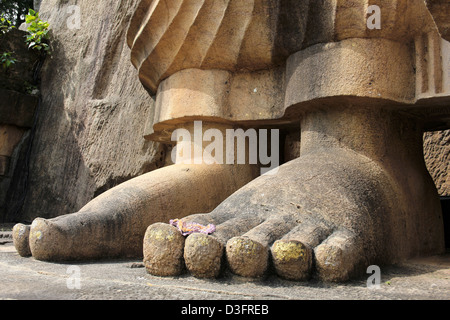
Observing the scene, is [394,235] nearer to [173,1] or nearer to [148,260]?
[148,260]

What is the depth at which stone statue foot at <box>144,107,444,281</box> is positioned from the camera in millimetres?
1073

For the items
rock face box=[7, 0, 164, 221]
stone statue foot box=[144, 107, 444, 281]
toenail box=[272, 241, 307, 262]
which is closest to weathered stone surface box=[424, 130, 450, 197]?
stone statue foot box=[144, 107, 444, 281]

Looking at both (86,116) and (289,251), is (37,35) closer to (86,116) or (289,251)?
(86,116)

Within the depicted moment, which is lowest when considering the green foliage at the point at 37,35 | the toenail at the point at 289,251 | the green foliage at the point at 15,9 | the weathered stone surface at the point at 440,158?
the toenail at the point at 289,251

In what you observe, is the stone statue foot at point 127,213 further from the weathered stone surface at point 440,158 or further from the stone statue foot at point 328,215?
the weathered stone surface at point 440,158

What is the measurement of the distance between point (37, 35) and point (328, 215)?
319 centimetres

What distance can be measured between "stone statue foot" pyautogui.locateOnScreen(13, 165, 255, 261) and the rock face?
38.4 inches

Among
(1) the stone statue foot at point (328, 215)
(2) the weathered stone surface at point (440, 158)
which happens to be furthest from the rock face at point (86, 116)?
(2) the weathered stone surface at point (440, 158)

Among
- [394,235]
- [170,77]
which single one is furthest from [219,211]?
[170,77]

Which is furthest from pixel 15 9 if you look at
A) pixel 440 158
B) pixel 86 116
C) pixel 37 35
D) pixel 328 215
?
pixel 328 215

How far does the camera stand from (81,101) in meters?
3.38

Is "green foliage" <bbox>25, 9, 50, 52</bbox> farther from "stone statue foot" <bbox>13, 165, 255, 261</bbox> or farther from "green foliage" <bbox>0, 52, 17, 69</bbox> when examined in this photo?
"stone statue foot" <bbox>13, 165, 255, 261</bbox>

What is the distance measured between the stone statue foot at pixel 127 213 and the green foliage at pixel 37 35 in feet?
7.84

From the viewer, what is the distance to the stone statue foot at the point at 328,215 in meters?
1.07
